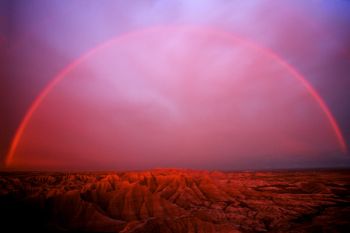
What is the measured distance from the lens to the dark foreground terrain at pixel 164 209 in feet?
188

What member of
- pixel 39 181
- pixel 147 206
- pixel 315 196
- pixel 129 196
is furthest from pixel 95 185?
pixel 315 196

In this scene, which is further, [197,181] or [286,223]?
[197,181]

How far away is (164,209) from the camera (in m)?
76.1

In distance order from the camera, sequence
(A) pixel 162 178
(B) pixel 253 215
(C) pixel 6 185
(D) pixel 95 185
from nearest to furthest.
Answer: (B) pixel 253 215 < (D) pixel 95 185 < (C) pixel 6 185 < (A) pixel 162 178

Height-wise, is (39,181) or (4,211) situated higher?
(39,181)

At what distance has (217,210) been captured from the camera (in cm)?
8188

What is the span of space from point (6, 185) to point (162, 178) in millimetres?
55874

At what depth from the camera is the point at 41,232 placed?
57500 mm

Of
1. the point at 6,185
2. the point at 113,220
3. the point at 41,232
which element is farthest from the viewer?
the point at 6,185

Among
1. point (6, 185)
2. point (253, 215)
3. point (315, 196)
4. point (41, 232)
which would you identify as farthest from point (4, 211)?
point (315, 196)

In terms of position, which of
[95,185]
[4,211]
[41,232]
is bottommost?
[41,232]

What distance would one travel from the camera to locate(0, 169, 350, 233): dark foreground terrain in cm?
5744

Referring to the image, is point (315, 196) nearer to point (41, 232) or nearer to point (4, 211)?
point (41, 232)

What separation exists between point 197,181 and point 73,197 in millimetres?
54530
